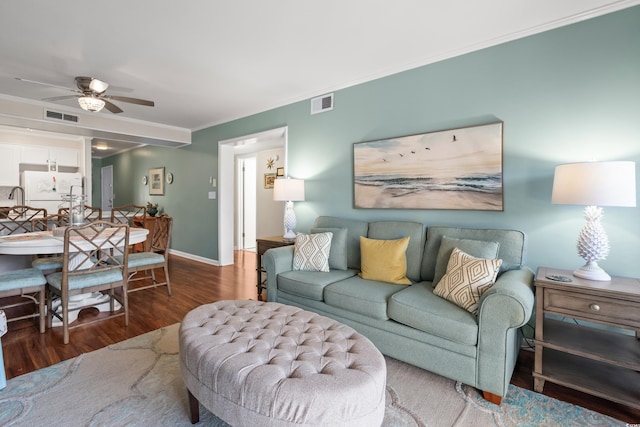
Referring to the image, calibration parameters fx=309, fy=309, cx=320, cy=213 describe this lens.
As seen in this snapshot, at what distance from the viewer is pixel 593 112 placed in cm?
216

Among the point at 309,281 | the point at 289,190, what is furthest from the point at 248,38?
the point at 309,281

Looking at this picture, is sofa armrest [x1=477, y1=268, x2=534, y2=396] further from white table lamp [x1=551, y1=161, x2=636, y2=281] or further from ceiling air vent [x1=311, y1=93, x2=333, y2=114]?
ceiling air vent [x1=311, y1=93, x2=333, y2=114]

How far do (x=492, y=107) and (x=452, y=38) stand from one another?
0.66 m

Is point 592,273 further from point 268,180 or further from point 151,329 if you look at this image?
point 268,180

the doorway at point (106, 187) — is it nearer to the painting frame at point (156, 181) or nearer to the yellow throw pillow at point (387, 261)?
the painting frame at point (156, 181)

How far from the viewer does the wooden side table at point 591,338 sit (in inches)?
64.4

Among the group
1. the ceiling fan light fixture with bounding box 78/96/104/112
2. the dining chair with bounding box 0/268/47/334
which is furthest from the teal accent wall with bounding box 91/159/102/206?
the dining chair with bounding box 0/268/47/334

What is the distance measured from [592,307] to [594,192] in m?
0.64

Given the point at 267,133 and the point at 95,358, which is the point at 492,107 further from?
the point at 95,358

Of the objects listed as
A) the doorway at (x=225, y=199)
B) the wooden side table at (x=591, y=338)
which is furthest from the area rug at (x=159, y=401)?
the doorway at (x=225, y=199)

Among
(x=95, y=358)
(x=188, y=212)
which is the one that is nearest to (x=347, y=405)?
(x=95, y=358)

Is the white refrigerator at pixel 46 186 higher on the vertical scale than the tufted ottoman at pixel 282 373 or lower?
higher

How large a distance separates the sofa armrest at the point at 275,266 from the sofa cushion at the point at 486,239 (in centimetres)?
124

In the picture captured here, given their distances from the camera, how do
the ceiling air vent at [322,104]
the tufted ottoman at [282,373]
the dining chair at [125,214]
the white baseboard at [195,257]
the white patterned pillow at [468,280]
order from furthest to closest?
the white baseboard at [195,257], the dining chair at [125,214], the ceiling air vent at [322,104], the white patterned pillow at [468,280], the tufted ottoman at [282,373]
